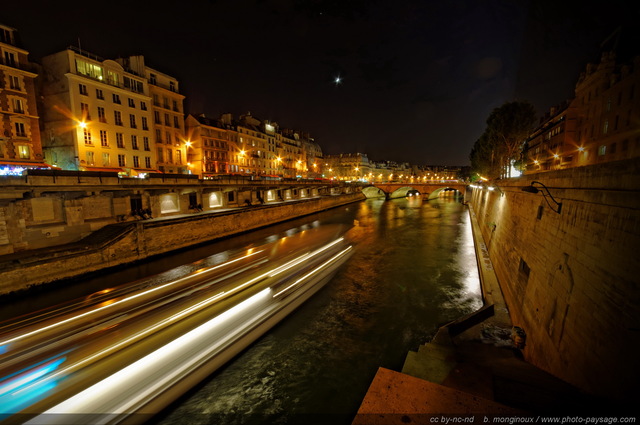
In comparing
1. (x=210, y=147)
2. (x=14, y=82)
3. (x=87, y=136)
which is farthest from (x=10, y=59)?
(x=210, y=147)

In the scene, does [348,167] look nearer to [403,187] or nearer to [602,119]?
[403,187]

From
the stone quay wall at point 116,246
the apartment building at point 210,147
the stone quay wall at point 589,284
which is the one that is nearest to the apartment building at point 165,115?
the apartment building at point 210,147

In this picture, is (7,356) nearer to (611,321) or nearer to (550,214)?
(611,321)

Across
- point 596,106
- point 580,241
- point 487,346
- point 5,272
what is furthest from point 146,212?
point 596,106

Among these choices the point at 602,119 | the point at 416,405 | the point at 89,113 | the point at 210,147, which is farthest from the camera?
the point at 210,147

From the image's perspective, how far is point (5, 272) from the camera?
47.1 feet

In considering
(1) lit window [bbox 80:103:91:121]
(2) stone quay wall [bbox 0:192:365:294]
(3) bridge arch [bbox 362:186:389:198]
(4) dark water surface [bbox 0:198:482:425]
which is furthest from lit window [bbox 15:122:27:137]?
(3) bridge arch [bbox 362:186:389:198]

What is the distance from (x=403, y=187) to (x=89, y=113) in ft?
258

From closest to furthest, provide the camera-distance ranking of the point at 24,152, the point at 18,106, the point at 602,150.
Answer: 1. the point at 18,106
2. the point at 24,152
3. the point at 602,150

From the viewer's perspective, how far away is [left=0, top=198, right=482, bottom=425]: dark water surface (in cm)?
824

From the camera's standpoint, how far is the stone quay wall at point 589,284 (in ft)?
16.0

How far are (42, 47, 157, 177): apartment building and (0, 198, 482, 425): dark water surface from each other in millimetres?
17327

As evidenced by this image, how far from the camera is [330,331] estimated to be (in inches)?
478

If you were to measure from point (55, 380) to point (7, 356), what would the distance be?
3.23 m
